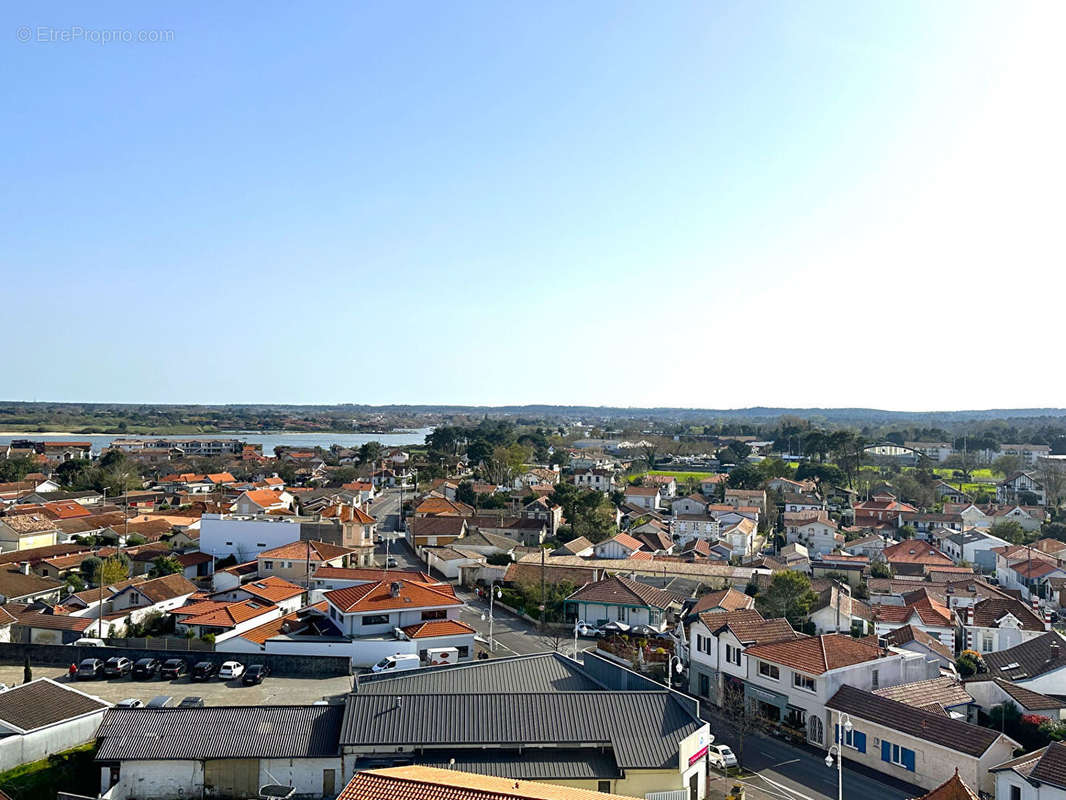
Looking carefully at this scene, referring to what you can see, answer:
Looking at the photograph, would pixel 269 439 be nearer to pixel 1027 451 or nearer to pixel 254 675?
pixel 1027 451

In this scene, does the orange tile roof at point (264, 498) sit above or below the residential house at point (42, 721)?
above

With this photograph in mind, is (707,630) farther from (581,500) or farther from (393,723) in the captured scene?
(581,500)

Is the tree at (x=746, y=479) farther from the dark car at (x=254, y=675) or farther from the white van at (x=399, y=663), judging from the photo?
the dark car at (x=254, y=675)

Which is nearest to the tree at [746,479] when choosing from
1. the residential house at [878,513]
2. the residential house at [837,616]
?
the residential house at [878,513]

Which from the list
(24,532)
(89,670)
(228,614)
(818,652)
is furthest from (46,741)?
(24,532)

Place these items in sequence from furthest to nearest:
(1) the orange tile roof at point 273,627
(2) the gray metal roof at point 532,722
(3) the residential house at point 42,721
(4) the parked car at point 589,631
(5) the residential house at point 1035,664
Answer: (4) the parked car at point 589,631, (1) the orange tile roof at point 273,627, (5) the residential house at point 1035,664, (3) the residential house at point 42,721, (2) the gray metal roof at point 532,722

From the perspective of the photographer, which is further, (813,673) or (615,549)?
(615,549)

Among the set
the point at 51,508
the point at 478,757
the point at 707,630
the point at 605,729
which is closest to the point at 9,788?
the point at 478,757
